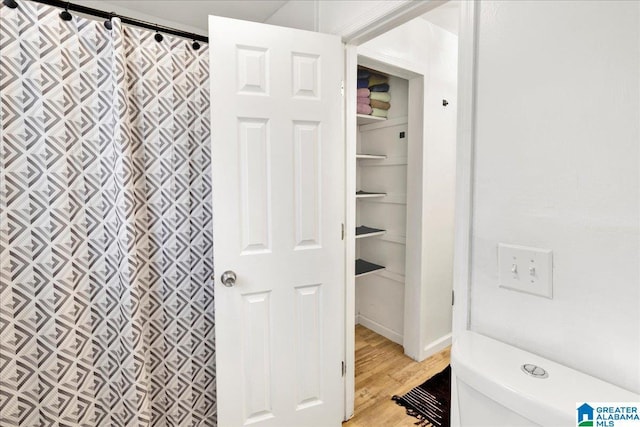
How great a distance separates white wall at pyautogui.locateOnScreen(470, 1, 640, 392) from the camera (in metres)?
0.72

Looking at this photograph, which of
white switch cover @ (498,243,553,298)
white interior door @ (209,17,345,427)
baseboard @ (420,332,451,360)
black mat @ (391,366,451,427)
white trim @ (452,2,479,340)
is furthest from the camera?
baseboard @ (420,332,451,360)

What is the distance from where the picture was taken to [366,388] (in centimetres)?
208

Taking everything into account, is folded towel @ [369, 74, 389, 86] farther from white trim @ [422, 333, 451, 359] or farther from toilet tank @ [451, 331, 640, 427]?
toilet tank @ [451, 331, 640, 427]

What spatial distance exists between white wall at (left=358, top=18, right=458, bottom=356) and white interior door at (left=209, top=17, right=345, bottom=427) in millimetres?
979

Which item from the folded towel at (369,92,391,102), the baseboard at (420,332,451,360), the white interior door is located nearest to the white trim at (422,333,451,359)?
the baseboard at (420,332,451,360)

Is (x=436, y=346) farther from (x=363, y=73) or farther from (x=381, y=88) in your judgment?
(x=363, y=73)

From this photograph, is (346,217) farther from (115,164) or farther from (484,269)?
(115,164)

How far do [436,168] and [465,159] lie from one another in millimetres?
1463

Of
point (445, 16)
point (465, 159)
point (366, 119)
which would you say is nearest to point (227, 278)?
point (465, 159)

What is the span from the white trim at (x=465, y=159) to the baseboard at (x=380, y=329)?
172 cm

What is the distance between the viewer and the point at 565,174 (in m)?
0.81

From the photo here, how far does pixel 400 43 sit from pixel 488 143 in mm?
1453

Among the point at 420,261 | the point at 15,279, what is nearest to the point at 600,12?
the point at 420,261

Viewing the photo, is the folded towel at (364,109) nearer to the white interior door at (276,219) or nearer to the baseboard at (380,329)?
the white interior door at (276,219)
